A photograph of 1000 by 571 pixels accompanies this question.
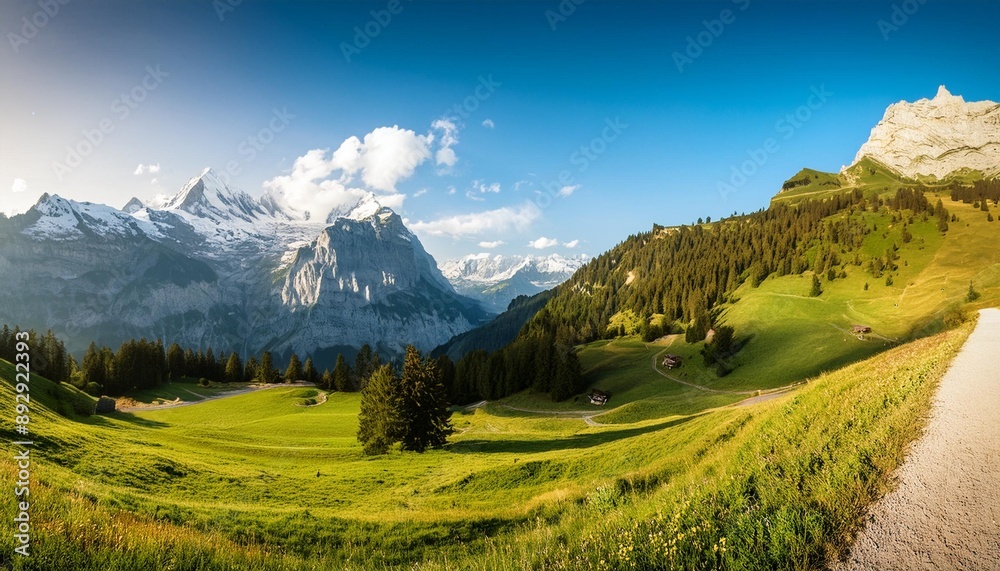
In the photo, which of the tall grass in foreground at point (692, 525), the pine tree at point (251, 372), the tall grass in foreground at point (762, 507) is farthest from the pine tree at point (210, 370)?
the tall grass in foreground at point (762, 507)

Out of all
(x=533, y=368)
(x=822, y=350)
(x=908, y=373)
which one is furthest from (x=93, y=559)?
(x=533, y=368)

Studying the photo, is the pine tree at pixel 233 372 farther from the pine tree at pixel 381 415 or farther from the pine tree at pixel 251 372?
the pine tree at pixel 381 415

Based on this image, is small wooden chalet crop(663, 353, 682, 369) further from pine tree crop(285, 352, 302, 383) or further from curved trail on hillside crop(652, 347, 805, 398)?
pine tree crop(285, 352, 302, 383)

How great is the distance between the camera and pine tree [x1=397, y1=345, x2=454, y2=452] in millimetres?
39906

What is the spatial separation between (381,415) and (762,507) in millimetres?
38311

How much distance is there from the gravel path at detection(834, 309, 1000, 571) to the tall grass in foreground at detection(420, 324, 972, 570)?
0.74 feet

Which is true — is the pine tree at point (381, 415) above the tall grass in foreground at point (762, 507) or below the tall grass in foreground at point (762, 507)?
below

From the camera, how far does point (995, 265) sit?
8669 centimetres

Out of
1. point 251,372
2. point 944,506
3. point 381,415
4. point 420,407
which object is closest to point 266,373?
point 251,372

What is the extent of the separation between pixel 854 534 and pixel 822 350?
3135 inches

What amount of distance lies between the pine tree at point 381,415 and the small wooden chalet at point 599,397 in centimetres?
5090

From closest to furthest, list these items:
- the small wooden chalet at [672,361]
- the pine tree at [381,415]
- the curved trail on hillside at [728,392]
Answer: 1. the pine tree at [381,415]
2. the curved trail on hillside at [728,392]
3. the small wooden chalet at [672,361]

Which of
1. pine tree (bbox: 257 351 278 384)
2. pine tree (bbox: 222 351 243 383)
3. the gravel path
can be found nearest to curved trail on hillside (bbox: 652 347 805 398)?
the gravel path

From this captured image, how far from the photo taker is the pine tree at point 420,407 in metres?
39.9
